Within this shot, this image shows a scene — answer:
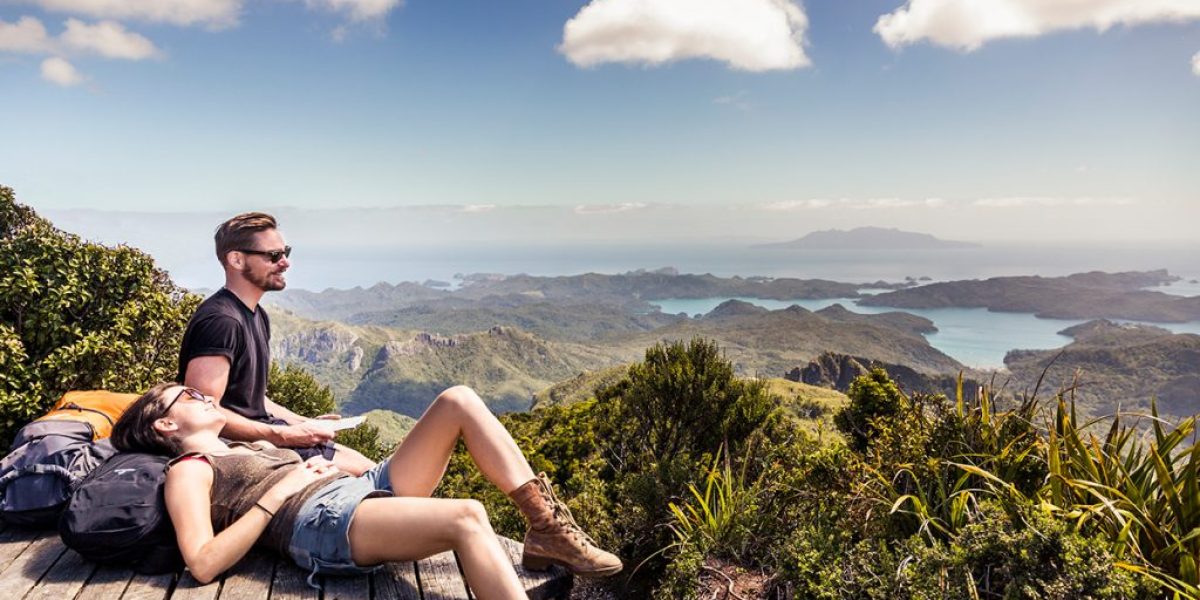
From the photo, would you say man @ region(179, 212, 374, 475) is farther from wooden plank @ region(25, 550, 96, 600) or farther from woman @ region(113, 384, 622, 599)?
wooden plank @ region(25, 550, 96, 600)

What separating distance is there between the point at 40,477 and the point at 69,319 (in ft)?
7.59

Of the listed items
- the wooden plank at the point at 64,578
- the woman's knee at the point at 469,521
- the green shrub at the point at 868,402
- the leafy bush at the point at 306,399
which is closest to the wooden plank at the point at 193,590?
the wooden plank at the point at 64,578

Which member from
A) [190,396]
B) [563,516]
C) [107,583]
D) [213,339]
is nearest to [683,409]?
[563,516]

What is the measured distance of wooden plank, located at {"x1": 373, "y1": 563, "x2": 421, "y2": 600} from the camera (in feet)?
9.29

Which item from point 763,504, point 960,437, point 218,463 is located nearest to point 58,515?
point 218,463

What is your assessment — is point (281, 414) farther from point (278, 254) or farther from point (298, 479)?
point (298, 479)

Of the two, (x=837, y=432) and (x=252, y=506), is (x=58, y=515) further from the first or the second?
(x=837, y=432)

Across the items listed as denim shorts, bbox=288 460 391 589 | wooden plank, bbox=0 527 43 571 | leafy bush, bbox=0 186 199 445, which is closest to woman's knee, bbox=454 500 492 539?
denim shorts, bbox=288 460 391 589

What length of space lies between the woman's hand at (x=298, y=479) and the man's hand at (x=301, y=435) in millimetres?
600

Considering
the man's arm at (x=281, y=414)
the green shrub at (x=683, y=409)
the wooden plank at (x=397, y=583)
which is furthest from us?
the green shrub at (x=683, y=409)

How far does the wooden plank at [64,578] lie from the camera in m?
2.80

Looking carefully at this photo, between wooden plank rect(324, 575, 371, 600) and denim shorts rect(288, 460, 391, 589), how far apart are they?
40 millimetres

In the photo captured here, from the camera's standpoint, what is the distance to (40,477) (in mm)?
3326

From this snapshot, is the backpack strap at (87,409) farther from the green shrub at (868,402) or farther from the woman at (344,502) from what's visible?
the green shrub at (868,402)
